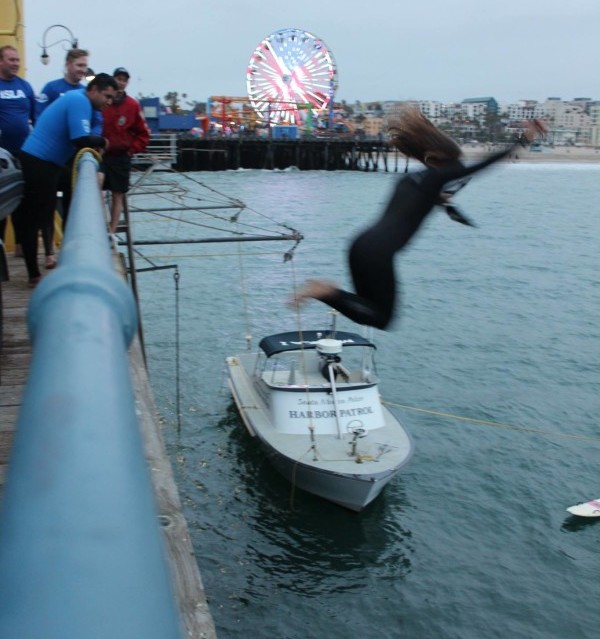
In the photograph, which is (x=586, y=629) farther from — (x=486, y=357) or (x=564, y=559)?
(x=486, y=357)

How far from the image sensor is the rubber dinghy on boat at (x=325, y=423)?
16344 millimetres

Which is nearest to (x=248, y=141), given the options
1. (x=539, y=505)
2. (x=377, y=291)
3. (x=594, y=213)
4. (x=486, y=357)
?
(x=594, y=213)

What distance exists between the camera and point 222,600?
44.8 feet

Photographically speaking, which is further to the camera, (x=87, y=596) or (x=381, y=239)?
(x=381, y=239)

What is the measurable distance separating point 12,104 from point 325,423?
1073cm

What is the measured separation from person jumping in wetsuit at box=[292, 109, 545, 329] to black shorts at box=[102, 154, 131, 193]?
5.61 meters

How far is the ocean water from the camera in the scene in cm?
1371

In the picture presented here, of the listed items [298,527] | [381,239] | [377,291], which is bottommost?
[298,527]

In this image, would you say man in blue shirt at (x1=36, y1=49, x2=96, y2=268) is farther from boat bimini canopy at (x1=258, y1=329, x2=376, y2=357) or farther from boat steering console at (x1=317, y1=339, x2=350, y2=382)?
boat bimini canopy at (x1=258, y1=329, x2=376, y2=357)

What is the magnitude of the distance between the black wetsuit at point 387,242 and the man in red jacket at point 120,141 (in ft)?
18.4

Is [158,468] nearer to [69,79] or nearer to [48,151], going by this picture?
[48,151]

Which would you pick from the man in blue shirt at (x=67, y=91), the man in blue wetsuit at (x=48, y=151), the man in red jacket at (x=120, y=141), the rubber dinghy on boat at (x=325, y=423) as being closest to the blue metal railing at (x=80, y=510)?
the man in blue wetsuit at (x=48, y=151)

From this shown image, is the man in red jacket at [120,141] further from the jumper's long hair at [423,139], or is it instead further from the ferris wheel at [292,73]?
the ferris wheel at [292,73]

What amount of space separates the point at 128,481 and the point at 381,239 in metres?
3.87
